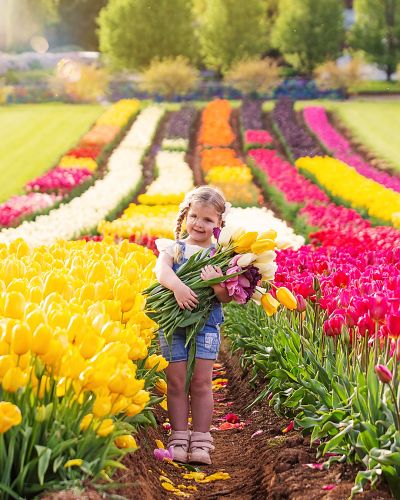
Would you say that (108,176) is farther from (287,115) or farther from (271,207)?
(287,115)

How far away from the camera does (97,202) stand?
17047mm

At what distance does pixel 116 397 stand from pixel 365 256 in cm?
411

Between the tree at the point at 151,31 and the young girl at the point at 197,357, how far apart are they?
48854 mm

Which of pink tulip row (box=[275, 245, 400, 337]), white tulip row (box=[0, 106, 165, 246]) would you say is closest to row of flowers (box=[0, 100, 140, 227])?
white tulip row (box=[0, 106, 165, 246])

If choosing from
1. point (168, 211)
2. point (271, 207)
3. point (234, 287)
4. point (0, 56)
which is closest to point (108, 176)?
point (271, 207)

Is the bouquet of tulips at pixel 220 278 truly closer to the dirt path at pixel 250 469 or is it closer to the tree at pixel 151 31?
the dirt path at pixel 250 469

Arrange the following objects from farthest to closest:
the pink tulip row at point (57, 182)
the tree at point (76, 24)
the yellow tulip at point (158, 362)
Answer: the tree at point (76, 24)
the pink tulip row at point (57, 182)
the yellow tulip at point (158, 362)

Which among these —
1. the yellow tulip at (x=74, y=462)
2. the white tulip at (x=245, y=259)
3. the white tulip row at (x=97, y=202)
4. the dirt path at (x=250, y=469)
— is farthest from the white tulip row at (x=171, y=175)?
the yellow tulip at (x=74, y=462)

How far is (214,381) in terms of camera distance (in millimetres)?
7535

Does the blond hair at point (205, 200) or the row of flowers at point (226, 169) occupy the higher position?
the blond hair at point (205, 200)

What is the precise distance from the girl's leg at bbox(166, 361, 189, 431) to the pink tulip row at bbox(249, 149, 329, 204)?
11434 mm

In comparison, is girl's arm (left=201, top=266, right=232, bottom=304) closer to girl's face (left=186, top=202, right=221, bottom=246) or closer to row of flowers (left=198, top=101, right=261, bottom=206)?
girl's face (left=186, top=202, right=221, bottom=246)

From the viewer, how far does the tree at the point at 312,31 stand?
52.1 metres

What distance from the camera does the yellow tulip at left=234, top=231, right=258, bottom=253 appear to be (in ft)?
15.9
